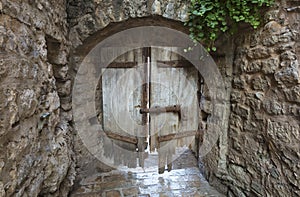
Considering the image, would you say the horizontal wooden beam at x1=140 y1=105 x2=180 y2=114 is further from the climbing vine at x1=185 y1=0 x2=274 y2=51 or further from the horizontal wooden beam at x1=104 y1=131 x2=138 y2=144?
the climbing vine at x1=185 y1=0 x2=274 y2=51

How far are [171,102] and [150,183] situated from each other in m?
0.85

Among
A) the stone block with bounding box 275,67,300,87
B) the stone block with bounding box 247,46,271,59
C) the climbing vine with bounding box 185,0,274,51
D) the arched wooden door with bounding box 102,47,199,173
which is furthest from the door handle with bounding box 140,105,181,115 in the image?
the stone block with bounding box 275,67,300,87

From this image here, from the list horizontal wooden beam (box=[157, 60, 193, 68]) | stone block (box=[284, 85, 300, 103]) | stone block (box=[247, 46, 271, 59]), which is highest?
horizontal wooden beam (box=[157, 60, 193, 68])

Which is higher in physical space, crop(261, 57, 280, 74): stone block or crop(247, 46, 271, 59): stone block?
crop(247, 46, 271, 59): stone block

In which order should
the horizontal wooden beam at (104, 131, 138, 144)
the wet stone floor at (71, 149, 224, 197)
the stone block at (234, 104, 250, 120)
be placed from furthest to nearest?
the horizontal wooden beam at (104, 131, 138, 144) < the wet stone floor at (71, 149, 224, 197) < the stone block at (234, 104, 250, 120)

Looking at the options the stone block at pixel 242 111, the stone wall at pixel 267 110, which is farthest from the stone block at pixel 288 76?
the stone block at pixel 242 111

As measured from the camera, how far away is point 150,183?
1783 mm

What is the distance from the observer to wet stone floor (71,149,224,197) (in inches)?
64.6

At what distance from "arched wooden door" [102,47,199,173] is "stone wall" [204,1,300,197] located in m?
0.58

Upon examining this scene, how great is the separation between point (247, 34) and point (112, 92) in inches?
52.5

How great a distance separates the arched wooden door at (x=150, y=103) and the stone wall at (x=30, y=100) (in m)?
0.69

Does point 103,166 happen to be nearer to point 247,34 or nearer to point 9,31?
point 9,31

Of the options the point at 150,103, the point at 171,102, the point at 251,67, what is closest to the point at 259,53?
the point at 251,67

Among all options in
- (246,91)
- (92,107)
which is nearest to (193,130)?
(246,91)
